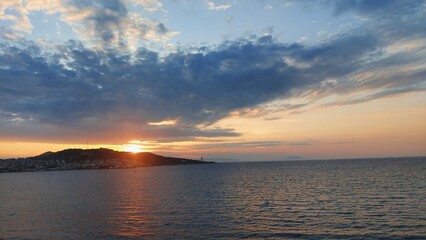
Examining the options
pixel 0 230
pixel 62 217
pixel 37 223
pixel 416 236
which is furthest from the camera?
pixel 62 217

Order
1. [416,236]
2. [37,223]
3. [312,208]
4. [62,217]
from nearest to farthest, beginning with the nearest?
[416,236] < [37,223] < [62,217] < [312,208]

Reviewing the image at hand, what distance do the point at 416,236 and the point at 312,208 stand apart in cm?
2336

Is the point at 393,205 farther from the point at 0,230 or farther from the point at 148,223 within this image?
the point at 0,230

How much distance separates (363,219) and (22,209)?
216 ft

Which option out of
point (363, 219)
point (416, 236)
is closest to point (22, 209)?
point (363, 219)

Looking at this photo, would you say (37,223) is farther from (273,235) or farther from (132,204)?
(273,235)

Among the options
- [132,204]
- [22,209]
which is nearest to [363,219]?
[132,204]

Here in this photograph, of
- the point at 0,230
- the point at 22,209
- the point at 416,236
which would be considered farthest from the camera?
the point at 22,209

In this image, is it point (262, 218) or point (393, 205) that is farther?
point (393, 205)

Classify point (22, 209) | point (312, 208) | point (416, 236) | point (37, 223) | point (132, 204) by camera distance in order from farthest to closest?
point (132, 204), point (22, 209), point (312, 208), point (37, 223), point (416, 236)

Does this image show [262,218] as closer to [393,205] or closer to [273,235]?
[273,235]

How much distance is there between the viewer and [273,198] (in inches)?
3211

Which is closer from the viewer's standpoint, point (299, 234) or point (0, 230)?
point (299, 234)

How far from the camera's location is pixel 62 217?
198ft
